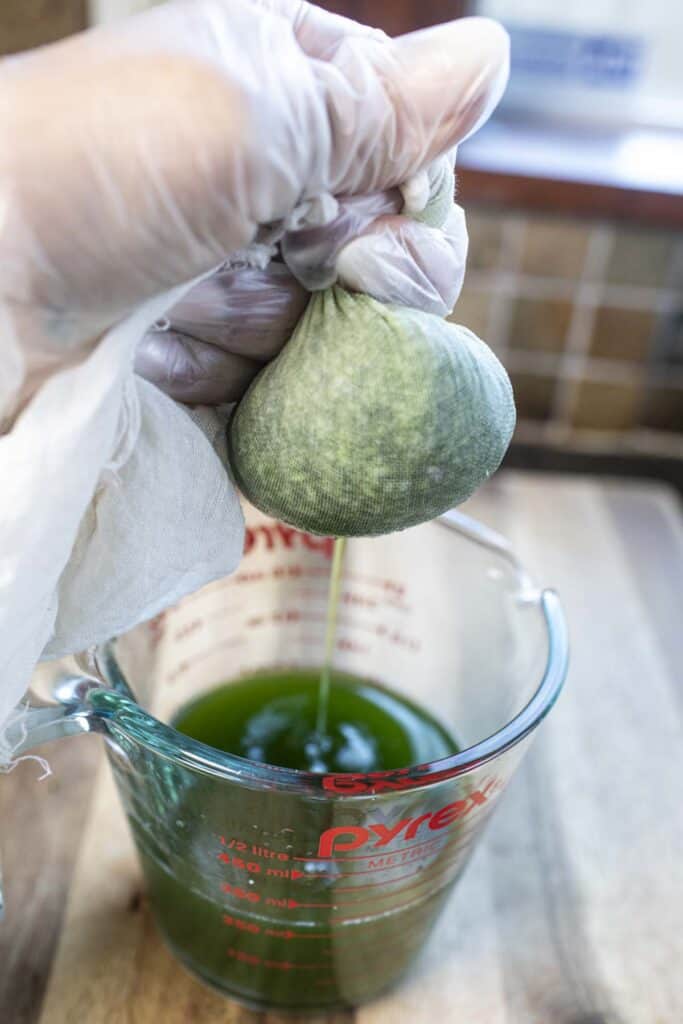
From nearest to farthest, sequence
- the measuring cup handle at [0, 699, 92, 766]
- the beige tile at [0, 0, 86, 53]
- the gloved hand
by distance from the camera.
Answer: the gloved hand → the measuring cup handle at [0, 699, 92, 766] → the beige tile at [0, 0, 86, 53]

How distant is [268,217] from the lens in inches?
10.3

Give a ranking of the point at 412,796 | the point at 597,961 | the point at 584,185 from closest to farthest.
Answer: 1. the point at 412,796
2. the point at 597,961
3. the point at 584,185

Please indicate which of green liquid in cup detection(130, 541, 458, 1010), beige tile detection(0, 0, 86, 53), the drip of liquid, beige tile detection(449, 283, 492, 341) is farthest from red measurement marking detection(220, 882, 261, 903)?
beige tile detection(0, 0, 86, 53)

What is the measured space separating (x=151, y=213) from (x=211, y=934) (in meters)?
0.33

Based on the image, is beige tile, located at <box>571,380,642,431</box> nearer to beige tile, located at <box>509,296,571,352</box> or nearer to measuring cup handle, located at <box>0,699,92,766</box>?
beige tile, located at <box>509,296,571,352</box>

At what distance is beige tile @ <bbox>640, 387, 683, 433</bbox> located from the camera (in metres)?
0.91

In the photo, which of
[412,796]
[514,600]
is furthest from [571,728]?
[412,796]

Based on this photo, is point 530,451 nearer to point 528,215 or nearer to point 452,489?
point 528,215

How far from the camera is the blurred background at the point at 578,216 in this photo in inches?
32.4

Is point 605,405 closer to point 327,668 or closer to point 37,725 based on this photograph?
point 327,668

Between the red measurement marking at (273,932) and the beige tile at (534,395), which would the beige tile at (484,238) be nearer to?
the beige tile at (534,395)

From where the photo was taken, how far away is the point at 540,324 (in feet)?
2.88

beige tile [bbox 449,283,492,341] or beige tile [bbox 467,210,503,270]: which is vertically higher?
beige tile [bbox 467,210,503,270]

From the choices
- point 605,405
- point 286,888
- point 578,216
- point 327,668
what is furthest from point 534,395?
point 286,888
